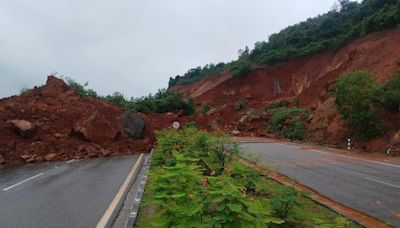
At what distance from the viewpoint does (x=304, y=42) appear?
68.7 metres

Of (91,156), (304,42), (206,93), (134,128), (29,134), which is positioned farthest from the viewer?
(206,93)

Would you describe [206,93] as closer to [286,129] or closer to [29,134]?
[286,129]

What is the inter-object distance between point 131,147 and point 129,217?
2065 cm

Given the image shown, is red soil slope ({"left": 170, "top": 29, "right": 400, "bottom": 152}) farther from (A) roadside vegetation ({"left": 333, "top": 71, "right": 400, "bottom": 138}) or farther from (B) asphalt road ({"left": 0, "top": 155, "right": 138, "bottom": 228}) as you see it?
(B) asphalt road ({"left": 0, "top": 155, "right": 138, "bottom": 228})

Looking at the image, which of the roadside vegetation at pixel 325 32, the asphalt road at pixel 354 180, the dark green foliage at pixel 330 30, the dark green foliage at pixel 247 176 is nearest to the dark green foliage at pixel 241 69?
the roadside vegetation at pixel 325 32

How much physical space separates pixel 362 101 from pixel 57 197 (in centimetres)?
2157

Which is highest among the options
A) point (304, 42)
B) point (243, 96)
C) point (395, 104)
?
point (304, 42)

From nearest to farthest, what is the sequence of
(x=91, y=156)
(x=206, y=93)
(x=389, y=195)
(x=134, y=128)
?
(x=389, y=195)
(x=91, y=156)
(x=134, y=128)
(x=206, y=93)

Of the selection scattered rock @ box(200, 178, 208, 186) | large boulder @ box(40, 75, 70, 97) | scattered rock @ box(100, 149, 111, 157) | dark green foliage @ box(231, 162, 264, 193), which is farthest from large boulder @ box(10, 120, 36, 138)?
scattered rock @ box(200, 178, 208, 186)

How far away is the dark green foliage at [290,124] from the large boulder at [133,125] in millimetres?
13604

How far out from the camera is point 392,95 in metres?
27.5

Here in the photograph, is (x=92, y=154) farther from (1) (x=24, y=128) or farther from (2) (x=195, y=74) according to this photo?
(2) (x=195, y=74)

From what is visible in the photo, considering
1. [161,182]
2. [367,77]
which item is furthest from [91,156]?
[161,182]

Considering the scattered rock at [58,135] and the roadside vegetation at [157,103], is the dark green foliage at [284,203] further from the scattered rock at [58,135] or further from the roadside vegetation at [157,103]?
the roadside vegetation at [157,103]
